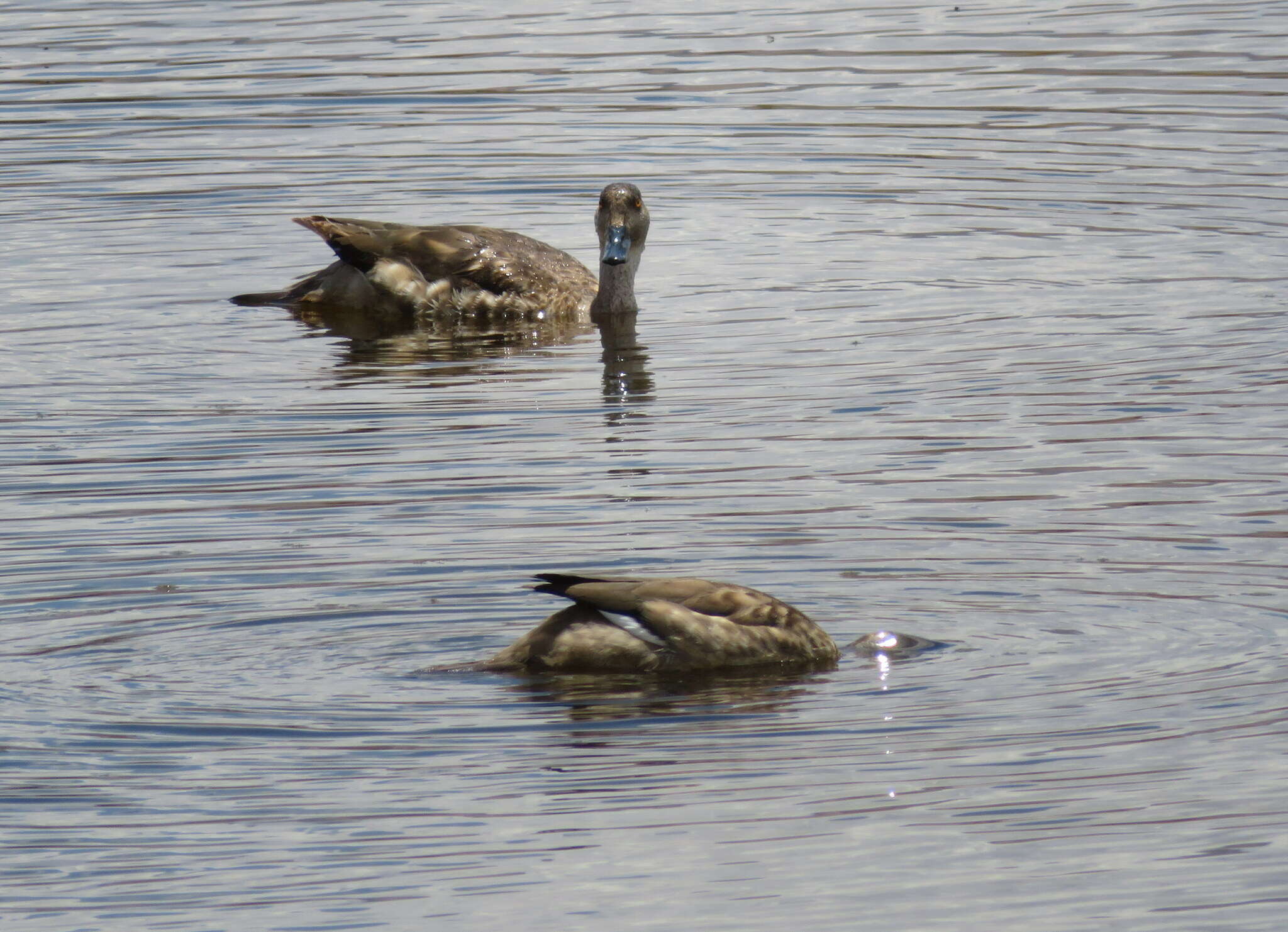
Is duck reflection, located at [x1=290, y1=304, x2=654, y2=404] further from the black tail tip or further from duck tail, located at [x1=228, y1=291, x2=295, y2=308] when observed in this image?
the black tail tip

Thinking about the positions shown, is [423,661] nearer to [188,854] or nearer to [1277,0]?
[188,854]

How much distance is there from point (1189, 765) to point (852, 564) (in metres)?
2.23

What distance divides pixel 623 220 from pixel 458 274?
1.08m

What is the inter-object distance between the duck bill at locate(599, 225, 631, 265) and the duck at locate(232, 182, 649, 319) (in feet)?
0.04

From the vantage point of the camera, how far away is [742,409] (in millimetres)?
12352

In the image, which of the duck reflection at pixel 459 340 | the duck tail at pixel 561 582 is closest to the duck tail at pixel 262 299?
the duck reflection at pixel 459 340

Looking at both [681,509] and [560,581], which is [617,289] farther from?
[560,581]

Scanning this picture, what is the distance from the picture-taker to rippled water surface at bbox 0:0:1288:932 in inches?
274

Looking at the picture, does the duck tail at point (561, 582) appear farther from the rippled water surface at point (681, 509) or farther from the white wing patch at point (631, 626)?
the rippled water surface at point (681, 509)

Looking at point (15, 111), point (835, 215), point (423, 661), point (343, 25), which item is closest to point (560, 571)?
point (423, 661)

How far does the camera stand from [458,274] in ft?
51.5

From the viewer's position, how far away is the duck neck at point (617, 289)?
15.4 m

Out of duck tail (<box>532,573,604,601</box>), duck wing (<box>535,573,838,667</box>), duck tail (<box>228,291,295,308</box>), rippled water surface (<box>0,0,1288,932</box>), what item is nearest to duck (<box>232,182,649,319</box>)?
duck tail (<box>228,291,295,308</box>)

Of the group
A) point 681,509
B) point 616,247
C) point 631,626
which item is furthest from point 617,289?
point 631,626
